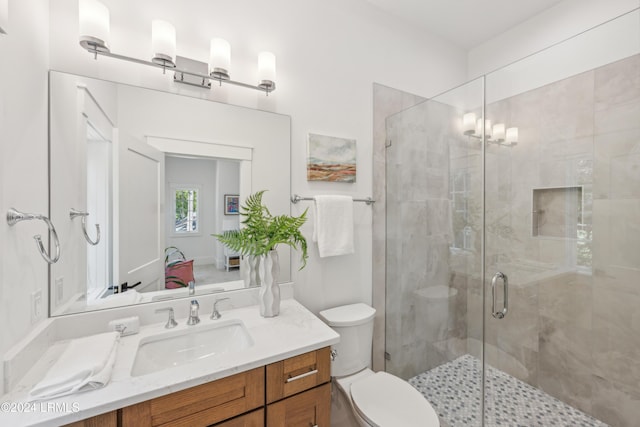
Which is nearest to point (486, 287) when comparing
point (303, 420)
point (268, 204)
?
point (303, 420)

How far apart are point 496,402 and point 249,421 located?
154 centimetres

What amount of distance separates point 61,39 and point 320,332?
A: 1.66 meters

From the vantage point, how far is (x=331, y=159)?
1824mm

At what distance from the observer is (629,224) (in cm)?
143

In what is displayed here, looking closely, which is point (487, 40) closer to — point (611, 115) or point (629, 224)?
point (611, 115)

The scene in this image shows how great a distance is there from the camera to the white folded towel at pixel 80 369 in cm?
81

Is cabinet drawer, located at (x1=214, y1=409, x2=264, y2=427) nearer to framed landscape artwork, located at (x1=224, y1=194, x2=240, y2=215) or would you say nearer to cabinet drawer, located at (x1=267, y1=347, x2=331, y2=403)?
cabinet drawer, located at (x1=267, y1=347, x2=331, y2=403)

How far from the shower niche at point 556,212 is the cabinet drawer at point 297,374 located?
1.48 m

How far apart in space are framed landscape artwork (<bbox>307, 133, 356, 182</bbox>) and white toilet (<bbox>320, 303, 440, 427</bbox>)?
86cm

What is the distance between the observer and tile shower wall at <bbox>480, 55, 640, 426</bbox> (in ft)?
4.77

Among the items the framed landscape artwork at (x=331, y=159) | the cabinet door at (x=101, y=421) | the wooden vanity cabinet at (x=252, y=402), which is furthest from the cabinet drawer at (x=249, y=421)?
the framed landscape artwork at (x=331, y=159)

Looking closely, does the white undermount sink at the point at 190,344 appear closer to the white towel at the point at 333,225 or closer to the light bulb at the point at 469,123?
the white towel at the point at 333,225

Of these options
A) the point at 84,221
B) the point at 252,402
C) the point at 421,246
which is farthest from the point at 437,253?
the point at 84,221

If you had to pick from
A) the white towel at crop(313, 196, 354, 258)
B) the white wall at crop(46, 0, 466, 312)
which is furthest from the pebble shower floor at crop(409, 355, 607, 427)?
the white towel at crop(313, 196, 354, 258)
